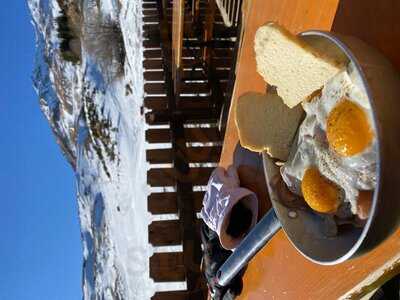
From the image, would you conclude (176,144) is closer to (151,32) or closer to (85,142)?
(151,32)

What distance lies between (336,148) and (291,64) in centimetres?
20

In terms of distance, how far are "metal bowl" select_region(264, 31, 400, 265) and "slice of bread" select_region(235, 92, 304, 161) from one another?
9.4 inches

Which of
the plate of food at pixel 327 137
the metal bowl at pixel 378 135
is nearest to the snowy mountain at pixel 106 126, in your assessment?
the plate of food at pixel 327 137

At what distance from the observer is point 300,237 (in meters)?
0.78

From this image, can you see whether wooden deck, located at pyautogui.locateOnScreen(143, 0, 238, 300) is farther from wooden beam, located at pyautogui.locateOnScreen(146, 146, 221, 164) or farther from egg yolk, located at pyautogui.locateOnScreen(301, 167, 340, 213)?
egg yolk, located at pyautogui.locateOnScreen(301, 167, 340, 213)

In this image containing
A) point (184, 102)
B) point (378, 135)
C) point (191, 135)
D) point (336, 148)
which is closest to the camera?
point (378, 135)

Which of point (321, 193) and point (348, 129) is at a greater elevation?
point (348, 129)

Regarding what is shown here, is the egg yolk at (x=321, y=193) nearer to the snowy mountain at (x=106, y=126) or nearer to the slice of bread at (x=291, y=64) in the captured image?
the slice of bread at (x=291, y=64)

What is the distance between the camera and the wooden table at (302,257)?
70 cm

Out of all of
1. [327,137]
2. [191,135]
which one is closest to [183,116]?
[191,135]

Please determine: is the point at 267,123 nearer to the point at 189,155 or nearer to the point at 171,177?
the point at 171,177

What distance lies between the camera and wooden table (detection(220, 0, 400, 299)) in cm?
70

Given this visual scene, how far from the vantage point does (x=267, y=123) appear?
0.96 m

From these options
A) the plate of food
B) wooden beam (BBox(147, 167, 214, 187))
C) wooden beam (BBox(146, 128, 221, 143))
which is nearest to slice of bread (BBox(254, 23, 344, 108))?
the plate of food
